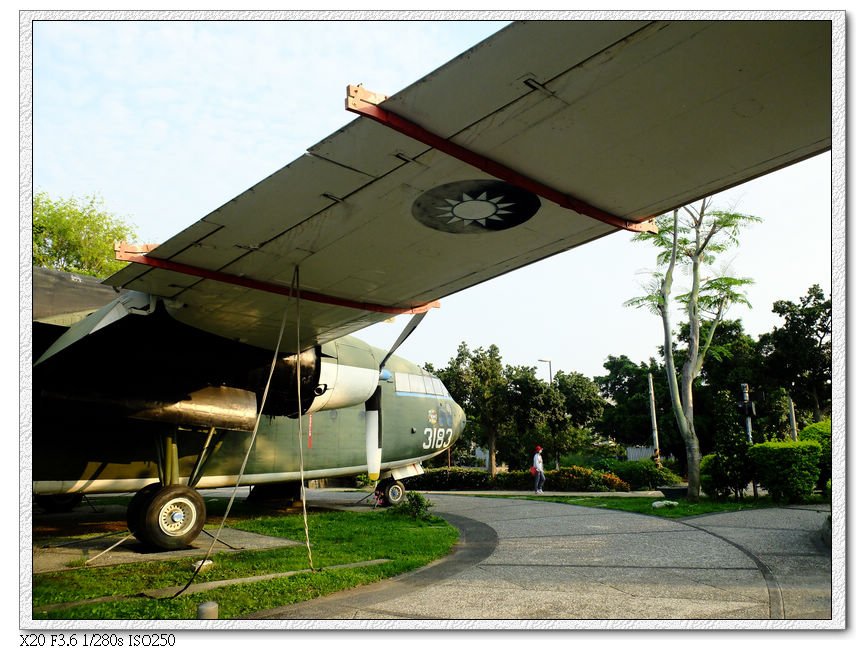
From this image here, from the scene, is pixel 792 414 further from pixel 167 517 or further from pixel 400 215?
pixel 167 517

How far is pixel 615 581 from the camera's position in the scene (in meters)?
6.34

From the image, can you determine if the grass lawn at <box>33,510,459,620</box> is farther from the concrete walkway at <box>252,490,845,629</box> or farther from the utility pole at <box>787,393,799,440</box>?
the utility pole at <box>787,393,799,440</box>

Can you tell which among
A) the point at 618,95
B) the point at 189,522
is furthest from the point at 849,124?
the point at 189,522

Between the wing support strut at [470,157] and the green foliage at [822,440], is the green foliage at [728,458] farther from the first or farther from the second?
the wing support strut at [470,157]

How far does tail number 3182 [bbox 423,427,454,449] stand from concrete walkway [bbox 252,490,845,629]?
227 inches

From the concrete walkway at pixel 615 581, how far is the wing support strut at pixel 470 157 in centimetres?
336

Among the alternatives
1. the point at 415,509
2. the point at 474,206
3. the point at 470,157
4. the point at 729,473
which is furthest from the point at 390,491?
the point at 470,157

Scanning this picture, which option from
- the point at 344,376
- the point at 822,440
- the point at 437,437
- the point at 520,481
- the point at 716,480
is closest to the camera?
the point at 344,376

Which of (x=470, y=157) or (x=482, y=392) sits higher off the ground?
(x=470, y=157)

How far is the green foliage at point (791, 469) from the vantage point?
13164 millimetres

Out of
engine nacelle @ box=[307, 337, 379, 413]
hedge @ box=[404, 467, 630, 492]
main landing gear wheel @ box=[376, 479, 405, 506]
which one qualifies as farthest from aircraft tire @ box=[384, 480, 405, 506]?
hedge @ box=[404, 467, 630, 492]

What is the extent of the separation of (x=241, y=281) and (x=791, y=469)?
1240 centimetres

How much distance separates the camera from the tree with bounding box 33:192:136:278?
23062 millimetres

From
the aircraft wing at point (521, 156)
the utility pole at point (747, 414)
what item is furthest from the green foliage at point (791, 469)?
the aircraft wing at point (521, 156)
